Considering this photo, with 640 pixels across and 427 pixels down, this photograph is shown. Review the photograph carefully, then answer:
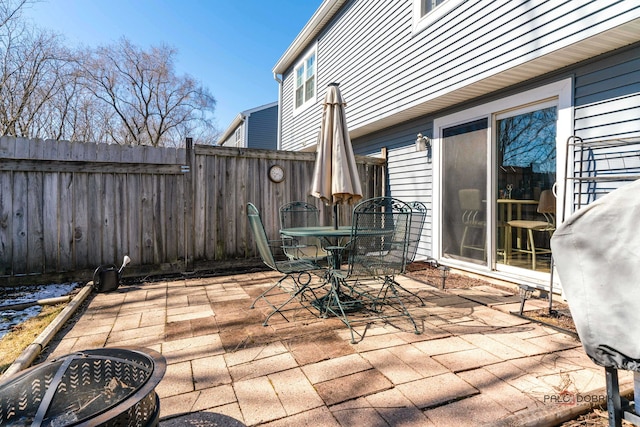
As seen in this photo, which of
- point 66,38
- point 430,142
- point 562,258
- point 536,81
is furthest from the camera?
point 66,38

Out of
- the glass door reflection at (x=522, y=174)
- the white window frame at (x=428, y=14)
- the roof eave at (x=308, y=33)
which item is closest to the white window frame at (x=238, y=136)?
the roof eave at (x=308, y=33)

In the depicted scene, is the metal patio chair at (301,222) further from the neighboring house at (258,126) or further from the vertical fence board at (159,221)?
the neighboring house at (258,126)

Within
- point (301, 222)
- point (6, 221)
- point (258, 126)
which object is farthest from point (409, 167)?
point (258, 126)

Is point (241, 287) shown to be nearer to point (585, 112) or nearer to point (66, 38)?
point (585, 112)

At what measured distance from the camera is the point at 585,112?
10.6 ft

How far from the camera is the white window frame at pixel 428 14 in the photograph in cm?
425

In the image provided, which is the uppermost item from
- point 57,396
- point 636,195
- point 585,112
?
point 585,112

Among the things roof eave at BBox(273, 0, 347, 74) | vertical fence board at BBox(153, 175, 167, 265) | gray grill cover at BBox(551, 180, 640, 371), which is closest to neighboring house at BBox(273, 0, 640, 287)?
roof eave at BBox(273, 0, 347, 74)

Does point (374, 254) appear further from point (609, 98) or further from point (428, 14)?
point (428, 14)

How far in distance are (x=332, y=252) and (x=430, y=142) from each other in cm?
293

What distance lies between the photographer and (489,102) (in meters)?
4.20

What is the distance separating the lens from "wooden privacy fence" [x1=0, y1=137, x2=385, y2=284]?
3926mm

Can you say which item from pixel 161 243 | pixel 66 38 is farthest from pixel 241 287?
pixel 66 38

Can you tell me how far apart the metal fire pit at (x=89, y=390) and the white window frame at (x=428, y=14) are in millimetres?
4868
